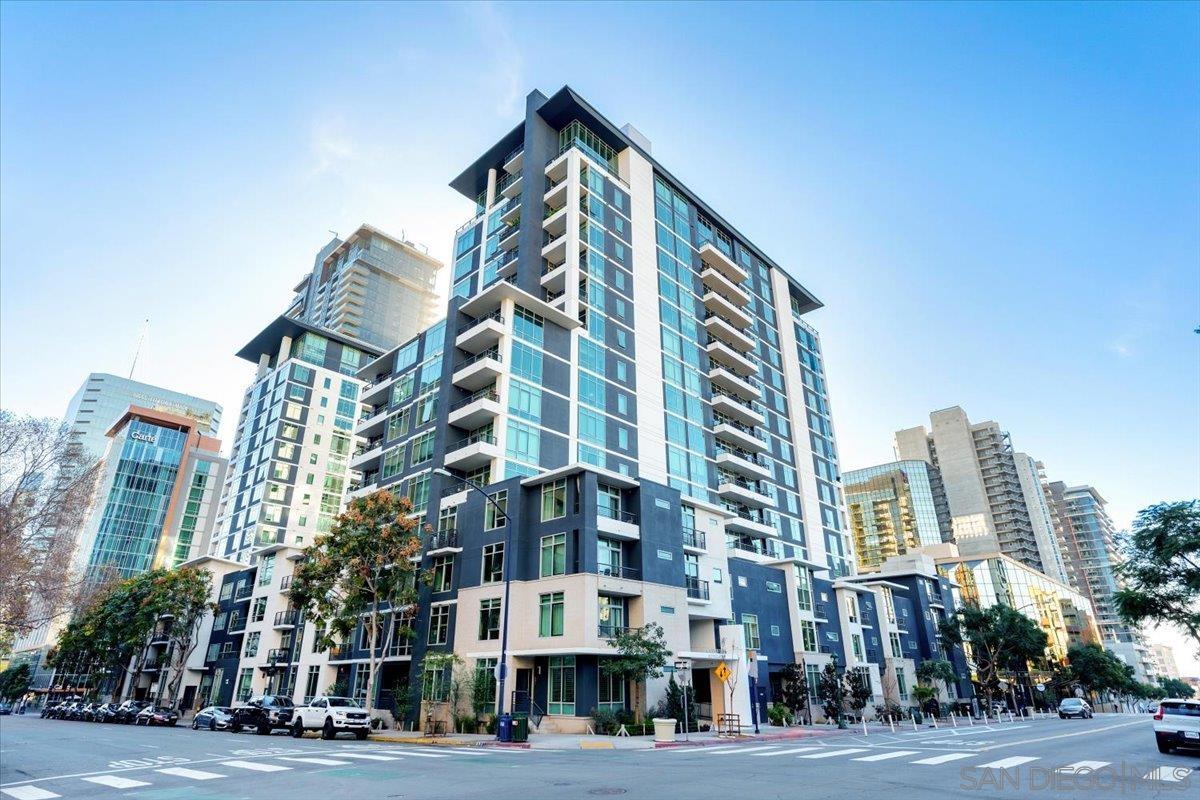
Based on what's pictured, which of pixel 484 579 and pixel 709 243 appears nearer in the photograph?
pixel 484 579

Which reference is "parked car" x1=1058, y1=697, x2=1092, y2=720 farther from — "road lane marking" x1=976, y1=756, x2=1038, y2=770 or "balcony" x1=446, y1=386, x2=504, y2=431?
"balcony" x1=446, y1=386, x2=504, y2=431

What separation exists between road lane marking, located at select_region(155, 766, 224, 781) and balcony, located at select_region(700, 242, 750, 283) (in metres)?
65.5

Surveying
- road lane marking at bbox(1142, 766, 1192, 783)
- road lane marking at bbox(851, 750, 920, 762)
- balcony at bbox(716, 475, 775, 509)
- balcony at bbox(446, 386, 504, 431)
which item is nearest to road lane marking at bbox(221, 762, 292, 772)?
road lane marking at bbox(851, 750, 920, 762)

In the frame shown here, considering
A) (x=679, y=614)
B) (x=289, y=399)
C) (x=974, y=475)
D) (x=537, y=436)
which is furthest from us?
(x=974, y=475)

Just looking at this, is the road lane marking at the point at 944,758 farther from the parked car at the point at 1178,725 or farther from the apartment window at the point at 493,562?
the apartment window at the point at 493,562

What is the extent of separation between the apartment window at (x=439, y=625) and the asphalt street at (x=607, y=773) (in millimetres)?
18432

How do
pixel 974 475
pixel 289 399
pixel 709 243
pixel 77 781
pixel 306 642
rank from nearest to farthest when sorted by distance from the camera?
1. pixel 77 781
2. pixel 306 642
3. pixel 709 243
4. pixel 289 399
5. pixel 974 475

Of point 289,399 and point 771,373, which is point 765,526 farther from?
point 289,399

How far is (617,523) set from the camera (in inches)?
1540

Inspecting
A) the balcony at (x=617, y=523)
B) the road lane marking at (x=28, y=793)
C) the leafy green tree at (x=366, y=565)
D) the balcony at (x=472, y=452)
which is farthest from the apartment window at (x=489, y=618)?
the road lane marking at (x=28, y=793)

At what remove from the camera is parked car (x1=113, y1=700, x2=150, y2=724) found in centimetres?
5143

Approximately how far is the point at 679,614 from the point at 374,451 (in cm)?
2979

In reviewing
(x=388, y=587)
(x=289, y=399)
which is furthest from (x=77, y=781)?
(x=289, y=399)

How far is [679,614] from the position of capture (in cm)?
3969
